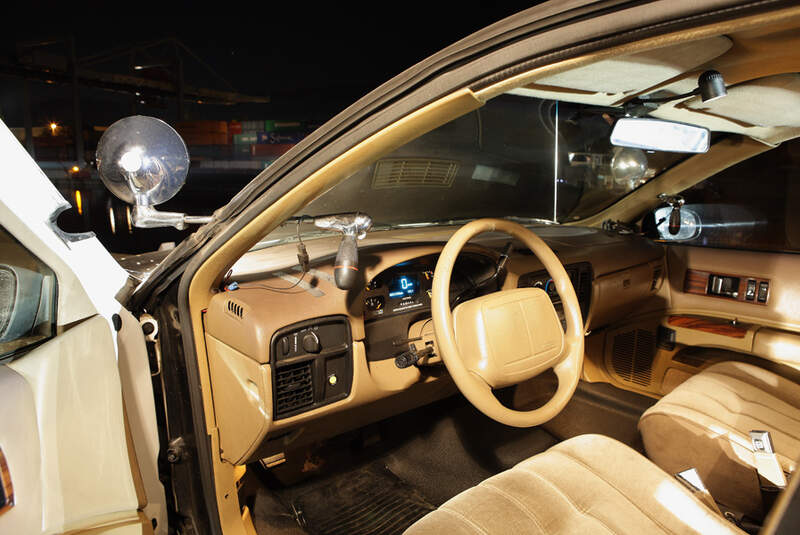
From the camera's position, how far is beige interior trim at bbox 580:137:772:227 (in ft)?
8.72

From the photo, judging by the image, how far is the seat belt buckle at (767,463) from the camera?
165cm

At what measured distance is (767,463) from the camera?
1.68 metres

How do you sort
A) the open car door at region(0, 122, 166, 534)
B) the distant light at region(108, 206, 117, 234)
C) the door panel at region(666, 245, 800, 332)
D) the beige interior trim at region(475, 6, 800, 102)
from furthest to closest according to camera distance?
the distant light at region(108, 206, 117, 234) → the door panel at region(666, 245, 800, 332) → the open car door at region(0, 122, 166, 534) → the beige interior trim at region(475, 6, 800, 102)

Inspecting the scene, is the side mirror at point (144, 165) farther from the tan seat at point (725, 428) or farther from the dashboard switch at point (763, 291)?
the dashboard switch at point (763, 291)

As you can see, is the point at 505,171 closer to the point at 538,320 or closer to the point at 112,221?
the point at 538,320

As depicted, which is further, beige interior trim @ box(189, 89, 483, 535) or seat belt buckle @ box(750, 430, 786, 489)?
seat belt buckle @ box(750, 430, 786, 489)

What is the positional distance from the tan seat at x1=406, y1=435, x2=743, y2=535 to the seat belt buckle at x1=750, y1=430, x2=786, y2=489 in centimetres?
39

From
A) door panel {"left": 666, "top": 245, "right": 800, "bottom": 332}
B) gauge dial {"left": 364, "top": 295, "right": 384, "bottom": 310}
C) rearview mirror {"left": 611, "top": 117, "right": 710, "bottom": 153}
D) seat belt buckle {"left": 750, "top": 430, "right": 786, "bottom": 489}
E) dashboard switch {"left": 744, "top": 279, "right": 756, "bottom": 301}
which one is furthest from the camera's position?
dashboard switch {"left": 744, "top": 279, "right": 756, "bottom": 301}

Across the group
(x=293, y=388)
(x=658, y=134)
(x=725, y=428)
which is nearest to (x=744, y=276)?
(x=658, y=134)

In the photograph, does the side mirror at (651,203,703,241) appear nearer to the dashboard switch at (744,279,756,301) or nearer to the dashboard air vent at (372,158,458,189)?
the dashboard switch at (744,279,756,301)

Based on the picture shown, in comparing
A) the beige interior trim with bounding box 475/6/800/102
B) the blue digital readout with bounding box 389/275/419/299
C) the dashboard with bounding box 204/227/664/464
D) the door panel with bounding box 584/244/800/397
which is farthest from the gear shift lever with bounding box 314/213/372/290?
the door panel with bounding box 584/244/800/397

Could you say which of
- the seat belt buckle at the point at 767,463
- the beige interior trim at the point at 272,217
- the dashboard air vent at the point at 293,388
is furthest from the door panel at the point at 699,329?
the beige interior trim at the point at 272,217

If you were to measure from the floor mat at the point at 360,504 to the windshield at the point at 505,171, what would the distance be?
129cm

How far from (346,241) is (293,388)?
57 centimetres
